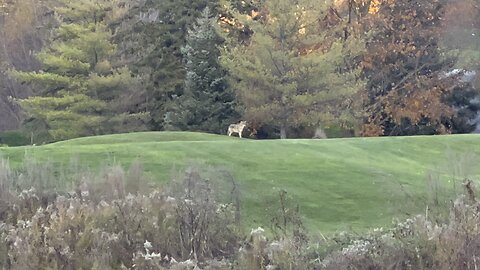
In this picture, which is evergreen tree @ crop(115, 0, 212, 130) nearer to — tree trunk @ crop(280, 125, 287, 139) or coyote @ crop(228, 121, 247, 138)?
coyote @ crop(228, 121, 247, 138)

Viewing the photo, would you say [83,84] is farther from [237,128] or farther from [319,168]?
[319,168]

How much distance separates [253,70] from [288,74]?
1310 mm

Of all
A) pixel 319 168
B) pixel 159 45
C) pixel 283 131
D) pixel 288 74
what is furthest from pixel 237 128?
pixel 319 168

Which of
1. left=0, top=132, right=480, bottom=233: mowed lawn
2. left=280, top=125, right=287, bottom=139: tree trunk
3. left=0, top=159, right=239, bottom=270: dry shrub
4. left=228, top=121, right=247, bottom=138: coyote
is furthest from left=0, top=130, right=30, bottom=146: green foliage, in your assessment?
left=0, top=159, right=239, bottom=270: dry shrub

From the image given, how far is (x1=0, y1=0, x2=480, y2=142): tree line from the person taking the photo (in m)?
27.4

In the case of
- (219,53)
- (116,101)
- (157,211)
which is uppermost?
(219,53)

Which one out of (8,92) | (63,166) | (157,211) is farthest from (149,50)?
(157,211)

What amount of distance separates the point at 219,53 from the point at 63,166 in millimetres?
16553

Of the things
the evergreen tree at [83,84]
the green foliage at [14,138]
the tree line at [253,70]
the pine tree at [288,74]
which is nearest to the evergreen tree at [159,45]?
the tree line at [253,70]

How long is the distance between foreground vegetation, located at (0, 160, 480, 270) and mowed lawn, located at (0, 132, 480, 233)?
1942mm

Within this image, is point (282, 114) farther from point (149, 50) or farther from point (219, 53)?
point (149, 50)

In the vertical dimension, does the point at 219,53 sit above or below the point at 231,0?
below

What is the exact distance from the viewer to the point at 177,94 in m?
33.6

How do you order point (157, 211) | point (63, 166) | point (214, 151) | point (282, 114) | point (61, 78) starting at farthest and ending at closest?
point (61, 78) → point (282, 114) → point (214, 151) → point (63, 166) → point (157, 211)
